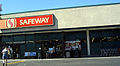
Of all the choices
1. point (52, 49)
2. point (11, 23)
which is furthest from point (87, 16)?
point (11, 23)

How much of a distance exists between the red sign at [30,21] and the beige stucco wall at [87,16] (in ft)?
2.98

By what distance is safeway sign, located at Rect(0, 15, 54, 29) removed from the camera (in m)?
22.0

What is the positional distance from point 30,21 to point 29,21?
15 centimetres

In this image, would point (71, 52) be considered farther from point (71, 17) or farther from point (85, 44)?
point (71, 17)

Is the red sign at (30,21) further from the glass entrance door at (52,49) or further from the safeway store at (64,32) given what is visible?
the glass entrance door at (52,49)

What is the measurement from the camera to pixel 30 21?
22.5m

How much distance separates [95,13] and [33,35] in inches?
376

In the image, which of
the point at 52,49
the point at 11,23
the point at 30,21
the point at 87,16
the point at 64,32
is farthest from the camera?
the point at 52,49

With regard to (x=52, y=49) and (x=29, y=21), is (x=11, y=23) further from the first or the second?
(x=52, y=49)

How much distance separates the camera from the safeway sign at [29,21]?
2198cm

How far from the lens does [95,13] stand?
20891 mm

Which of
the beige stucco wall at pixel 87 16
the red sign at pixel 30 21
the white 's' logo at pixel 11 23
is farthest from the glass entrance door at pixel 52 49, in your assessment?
the white 's' logo at pixel 11 23

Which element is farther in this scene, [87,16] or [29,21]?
[29,21]

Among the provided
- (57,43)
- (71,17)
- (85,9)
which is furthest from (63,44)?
(85,9)
